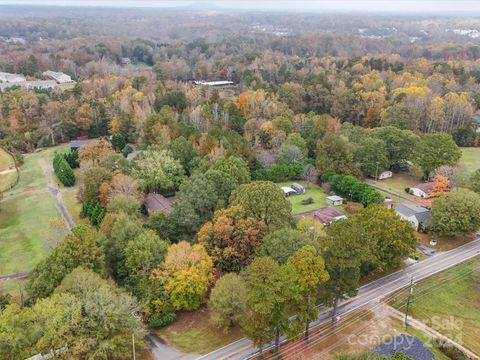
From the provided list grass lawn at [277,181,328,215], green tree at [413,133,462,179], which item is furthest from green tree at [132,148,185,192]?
green tree at [413,133,462,179]

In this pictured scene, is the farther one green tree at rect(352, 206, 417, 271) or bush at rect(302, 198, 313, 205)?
bush at rect(302, 198, 313, 205)

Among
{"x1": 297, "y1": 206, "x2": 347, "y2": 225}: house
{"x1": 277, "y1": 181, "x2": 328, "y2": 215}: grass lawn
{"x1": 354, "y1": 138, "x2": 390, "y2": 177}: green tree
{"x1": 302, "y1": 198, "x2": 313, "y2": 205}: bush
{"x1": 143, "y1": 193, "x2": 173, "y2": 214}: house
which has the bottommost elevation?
{"x1": 277, "y1": 181, "x2": 328, "y2": 215}: grass lawn

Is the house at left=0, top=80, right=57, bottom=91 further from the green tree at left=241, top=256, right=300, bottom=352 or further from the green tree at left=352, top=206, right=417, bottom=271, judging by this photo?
the green tree at left=241, top=256, right=300, bottom=352

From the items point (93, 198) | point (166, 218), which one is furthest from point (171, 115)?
point (166, 218)

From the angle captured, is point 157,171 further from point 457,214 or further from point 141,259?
point 457,214

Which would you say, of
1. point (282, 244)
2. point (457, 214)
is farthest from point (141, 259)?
point (457, 214)

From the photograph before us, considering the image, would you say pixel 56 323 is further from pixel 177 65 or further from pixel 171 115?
pixel 177 65
